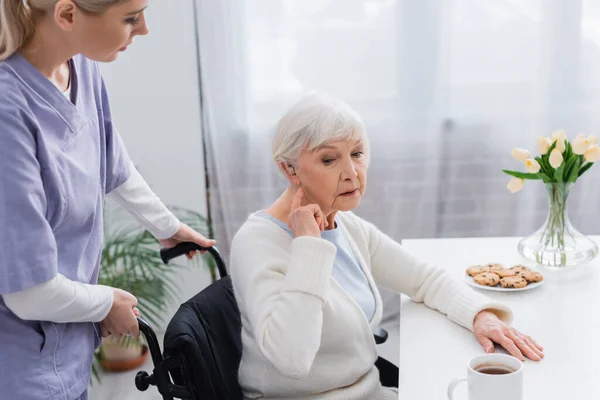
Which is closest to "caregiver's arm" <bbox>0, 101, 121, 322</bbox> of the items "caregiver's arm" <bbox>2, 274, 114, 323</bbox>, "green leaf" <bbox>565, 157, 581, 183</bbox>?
"caregiver's arm" <bbox>2, 274, 114, 323</bbox>

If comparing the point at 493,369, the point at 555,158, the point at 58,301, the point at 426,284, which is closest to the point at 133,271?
the point at 426,284

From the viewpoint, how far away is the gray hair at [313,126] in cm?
159

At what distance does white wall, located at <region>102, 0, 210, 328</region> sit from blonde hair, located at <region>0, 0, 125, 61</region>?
1742mm

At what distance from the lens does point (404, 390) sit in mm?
1266

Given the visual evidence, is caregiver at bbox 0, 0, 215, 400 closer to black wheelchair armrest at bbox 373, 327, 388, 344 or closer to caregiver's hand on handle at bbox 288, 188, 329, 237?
caregiver's hand on handle at bbox 288, 188, 329, 237

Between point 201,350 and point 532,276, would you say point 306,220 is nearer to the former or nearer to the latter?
point 201,350

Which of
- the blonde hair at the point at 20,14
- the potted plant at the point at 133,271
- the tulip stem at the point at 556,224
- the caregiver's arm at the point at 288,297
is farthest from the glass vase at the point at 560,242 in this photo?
the potted plant at the point at 133,271

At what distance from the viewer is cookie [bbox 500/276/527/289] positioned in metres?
1.72

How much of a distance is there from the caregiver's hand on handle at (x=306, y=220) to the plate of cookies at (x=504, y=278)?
43cm

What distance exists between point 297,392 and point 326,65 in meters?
1.77

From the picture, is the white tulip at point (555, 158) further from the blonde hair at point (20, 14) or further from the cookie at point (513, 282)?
the blonde hair at point (20, 14)

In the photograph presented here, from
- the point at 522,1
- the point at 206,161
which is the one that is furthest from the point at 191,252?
the point at 522,1

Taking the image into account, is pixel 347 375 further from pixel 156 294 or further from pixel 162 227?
pixel 156 294

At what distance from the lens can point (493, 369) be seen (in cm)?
112
